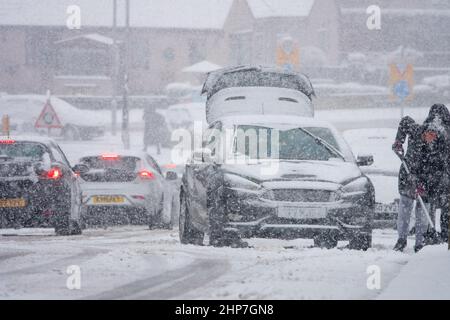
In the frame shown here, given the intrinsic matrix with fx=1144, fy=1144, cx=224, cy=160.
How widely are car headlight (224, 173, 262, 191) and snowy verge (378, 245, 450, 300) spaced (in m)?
2.12

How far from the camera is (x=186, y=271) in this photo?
10883mm

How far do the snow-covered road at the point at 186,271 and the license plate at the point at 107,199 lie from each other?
394cm

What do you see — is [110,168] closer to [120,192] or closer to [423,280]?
[120,192]

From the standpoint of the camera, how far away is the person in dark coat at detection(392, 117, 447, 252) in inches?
539

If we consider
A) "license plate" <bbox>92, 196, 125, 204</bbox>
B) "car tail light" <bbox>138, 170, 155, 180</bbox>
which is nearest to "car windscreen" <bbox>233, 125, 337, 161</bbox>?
"license plate" <bbox>92, 196, 125, 204</bbox>

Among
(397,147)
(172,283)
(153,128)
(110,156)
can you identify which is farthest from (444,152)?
(153,128)

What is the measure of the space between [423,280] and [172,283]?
216 centimetres

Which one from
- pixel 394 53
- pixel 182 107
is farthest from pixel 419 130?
pixel 394 53

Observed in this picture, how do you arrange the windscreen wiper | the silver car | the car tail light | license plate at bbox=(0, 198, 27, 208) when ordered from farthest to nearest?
the car tail light
the silver car
license plate at bbox=(0, 198, 27, 208)
the windscreen wiper

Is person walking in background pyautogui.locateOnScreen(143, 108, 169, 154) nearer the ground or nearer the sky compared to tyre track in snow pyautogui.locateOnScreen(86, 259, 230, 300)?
nearer the sky

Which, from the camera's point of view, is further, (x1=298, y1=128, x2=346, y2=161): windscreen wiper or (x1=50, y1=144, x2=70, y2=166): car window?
(x1=50, y1=144, x2=70, y2=166): car window

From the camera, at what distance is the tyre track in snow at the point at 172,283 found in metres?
9.16

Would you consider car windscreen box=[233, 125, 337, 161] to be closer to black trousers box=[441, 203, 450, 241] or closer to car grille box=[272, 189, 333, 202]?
car grille box=[272, 189, 333, 202]

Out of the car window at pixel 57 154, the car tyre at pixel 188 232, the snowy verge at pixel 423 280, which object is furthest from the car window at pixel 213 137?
the snowy verge at pixel 423 280
